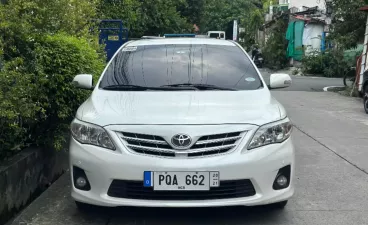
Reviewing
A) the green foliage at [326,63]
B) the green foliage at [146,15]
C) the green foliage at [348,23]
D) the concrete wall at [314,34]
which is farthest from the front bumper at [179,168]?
the concrete wall at [314,34]

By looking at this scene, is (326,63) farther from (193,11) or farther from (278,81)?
(278,81)

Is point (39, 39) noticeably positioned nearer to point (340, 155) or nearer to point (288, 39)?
point (340, 155)

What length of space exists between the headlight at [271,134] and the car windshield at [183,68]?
2.54 feet

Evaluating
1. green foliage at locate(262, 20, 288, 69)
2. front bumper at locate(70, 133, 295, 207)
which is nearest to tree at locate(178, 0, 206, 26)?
green foliage at locate(262, 20, 288, 69)

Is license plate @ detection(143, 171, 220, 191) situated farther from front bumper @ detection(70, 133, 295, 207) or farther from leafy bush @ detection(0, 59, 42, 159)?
leafy bush @ detection(0, 59, 42, 159)

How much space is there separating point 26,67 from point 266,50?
2666 cm

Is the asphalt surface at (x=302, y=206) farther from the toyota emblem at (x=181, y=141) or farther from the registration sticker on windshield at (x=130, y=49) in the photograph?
the registration sticker on windshield at (x=130, y=49)

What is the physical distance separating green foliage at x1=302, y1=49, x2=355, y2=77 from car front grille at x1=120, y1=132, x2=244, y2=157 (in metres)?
19.2

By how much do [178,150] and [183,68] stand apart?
1525mm

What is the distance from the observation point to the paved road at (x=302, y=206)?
443cm

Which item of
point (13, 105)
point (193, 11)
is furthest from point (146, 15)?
point (13, 105)

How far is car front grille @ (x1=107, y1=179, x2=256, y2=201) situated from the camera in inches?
157

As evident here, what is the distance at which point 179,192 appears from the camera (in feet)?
13.0

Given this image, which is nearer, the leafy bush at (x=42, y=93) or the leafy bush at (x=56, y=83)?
the leafy bush at (x=42, y=93)
